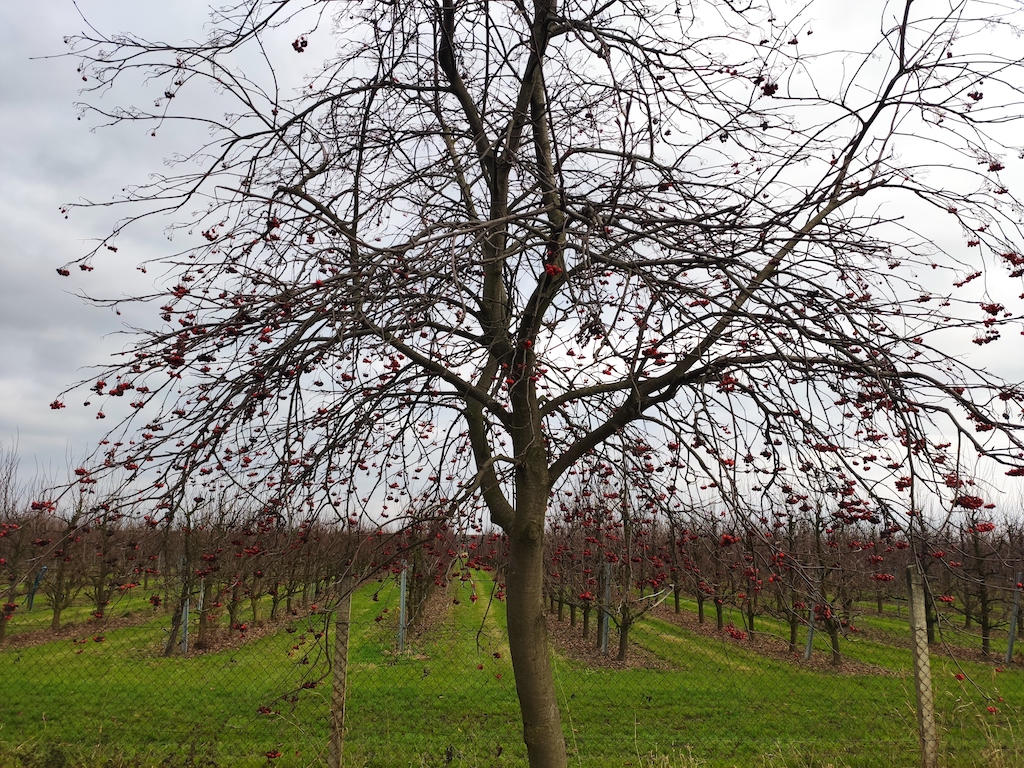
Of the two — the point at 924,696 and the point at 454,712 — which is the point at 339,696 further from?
the point at 454,712

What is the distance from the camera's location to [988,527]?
2297 millimetres

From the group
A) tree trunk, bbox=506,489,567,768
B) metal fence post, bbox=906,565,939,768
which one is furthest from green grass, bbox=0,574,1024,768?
metal fence post, bbox=906,565,939,768

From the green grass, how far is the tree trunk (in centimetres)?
61

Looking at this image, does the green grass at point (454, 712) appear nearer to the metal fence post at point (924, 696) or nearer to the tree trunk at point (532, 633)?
the tree trunk at point (532, 633)

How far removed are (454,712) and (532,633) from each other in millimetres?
5199

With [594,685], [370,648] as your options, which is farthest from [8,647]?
[594,685]

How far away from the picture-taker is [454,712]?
7.63m

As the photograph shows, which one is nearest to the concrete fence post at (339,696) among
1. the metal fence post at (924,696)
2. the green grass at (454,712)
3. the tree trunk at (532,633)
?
the green grass at (454,712)

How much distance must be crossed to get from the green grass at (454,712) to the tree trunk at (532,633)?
0.61m

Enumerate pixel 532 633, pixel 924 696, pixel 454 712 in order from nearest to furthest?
pixel 532 633 < pixel 924 696 < pixel 454 712

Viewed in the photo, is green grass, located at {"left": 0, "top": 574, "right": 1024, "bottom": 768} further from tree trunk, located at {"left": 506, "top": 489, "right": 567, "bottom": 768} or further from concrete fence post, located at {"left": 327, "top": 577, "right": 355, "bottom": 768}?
tree trunk, located at {"left": 506, "top": 489, "right": 567, "bottom": 768}

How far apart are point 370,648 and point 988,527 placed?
417 inches

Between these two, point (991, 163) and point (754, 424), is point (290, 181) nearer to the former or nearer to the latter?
point (754, 424)

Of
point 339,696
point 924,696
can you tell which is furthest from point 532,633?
point 924,696
